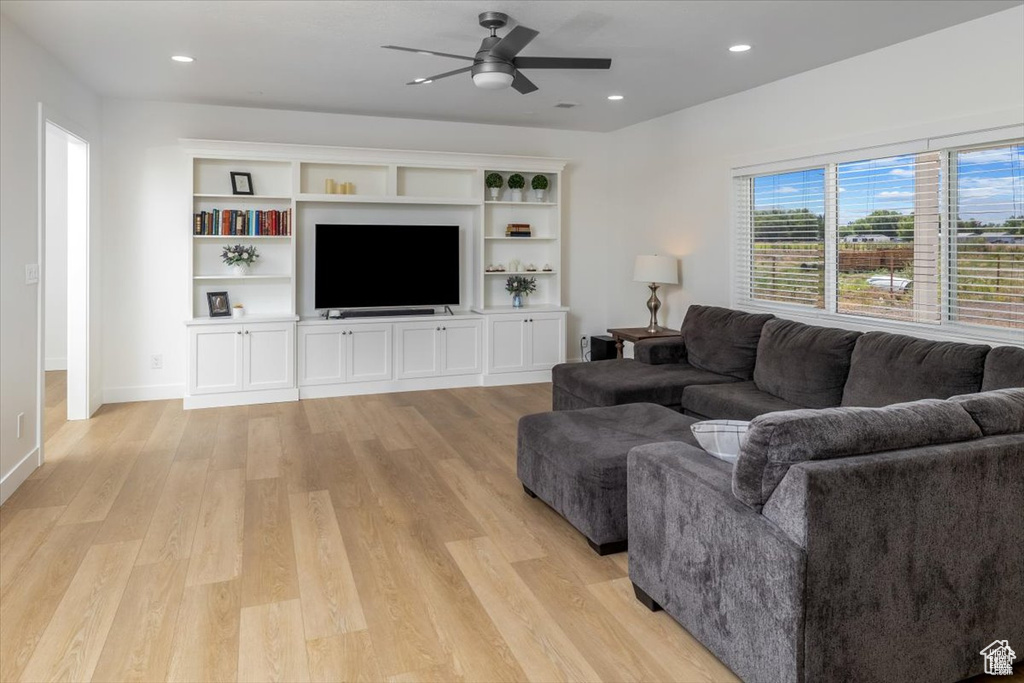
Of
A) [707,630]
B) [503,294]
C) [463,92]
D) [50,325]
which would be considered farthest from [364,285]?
[707,630]

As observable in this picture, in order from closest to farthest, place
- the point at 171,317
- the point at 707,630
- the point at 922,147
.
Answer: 1. the point at 707,630
2. the point at 922,147
3. the point at 171,317

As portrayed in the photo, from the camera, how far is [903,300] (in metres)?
4.27

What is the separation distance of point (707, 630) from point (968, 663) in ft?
2.38

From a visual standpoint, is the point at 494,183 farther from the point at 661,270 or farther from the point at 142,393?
the point at 142,393

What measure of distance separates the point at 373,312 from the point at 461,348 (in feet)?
2.90

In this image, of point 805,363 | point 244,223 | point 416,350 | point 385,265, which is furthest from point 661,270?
point 244,223

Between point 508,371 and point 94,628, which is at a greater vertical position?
point 508,371

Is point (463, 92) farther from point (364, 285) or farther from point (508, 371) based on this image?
point (508, 371)

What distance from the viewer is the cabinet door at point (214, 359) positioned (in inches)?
223

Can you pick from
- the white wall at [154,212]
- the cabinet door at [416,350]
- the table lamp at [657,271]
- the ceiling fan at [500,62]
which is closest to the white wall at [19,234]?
the white wall at [154,212]

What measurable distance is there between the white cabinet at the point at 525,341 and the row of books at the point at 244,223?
6.66ft

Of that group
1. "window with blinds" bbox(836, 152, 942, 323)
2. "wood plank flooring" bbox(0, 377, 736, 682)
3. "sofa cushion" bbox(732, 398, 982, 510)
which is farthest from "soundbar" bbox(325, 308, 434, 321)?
"sofa cushion" bbox(732, 398, 982, 510)

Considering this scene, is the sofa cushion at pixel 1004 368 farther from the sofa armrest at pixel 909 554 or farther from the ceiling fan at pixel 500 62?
the ceiling fan at pixel 500 62

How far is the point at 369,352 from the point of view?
6.30 meters
